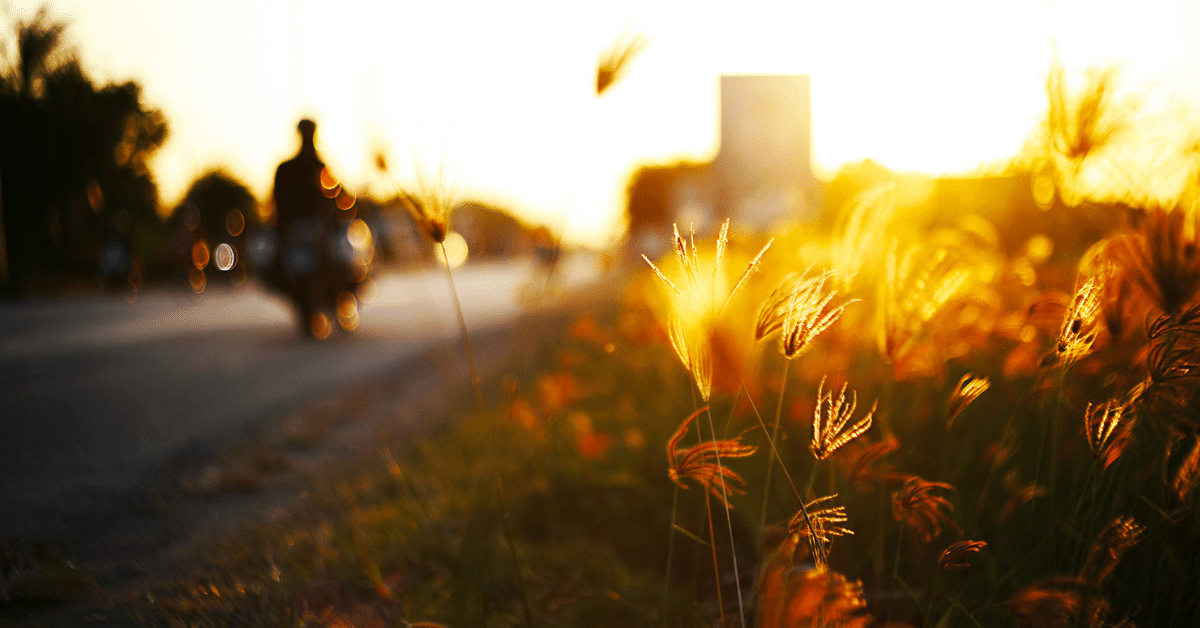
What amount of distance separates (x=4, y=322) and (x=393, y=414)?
19.1 ft

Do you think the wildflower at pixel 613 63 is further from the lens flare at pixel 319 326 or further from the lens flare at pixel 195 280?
the lens flare at pixel 195 280

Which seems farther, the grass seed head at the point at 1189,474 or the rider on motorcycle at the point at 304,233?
the rider on motorcycle at the point at 304,233

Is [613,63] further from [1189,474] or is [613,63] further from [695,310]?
[1189,474]

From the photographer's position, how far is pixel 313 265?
225 inches

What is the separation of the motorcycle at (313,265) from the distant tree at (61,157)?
121cm

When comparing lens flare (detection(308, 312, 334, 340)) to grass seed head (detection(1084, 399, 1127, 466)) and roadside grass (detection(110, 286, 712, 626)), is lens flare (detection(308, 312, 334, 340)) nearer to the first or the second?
roadside grass (detection(110, 286, 712, 626))

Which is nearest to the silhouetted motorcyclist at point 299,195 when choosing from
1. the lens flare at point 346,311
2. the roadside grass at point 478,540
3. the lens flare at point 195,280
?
the lens flare at point 346,311

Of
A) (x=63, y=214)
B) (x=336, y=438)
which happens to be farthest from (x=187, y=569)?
(x=63, y=214)

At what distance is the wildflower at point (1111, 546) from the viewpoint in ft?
2.38

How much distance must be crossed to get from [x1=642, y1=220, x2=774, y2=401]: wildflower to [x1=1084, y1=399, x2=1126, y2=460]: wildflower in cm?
40

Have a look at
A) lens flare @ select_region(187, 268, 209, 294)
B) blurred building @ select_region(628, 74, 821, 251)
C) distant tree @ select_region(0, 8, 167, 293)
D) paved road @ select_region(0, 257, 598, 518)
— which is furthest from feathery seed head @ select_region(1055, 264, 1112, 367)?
lens flare @ select_region(187, 268, 209, 294)

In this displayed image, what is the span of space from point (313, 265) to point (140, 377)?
2.09m

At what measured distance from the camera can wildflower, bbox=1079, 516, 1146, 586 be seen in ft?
2.38

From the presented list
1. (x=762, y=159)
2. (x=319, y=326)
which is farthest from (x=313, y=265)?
(x=762, y=159)
